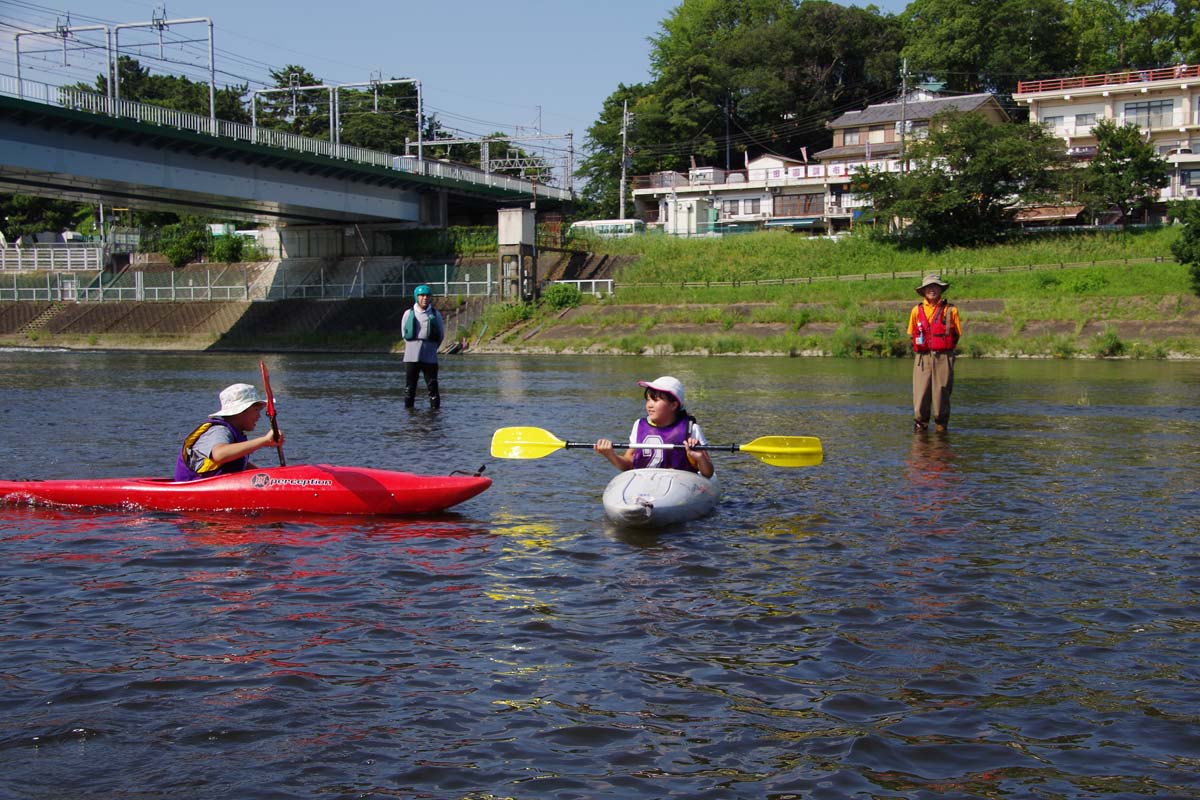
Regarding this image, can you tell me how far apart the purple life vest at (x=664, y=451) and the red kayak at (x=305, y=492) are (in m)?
1.53

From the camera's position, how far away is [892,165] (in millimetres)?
74812

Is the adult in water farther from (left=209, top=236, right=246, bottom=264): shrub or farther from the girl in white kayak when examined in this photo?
(left=209, top=236, right=246, bottom=264): shrub

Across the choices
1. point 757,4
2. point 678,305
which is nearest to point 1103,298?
point 678,305

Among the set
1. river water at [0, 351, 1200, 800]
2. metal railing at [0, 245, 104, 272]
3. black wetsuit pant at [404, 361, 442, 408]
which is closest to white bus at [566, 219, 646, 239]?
metal railing at [0, 245, 104, 272]

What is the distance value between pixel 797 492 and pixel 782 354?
106 ft

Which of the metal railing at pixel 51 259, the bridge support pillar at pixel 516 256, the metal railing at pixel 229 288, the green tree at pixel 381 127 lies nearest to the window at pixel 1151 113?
the bridge support pillar at pixel 516 256

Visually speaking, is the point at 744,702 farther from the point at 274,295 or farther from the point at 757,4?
the point at 757,4

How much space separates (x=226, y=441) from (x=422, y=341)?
993 centimetres

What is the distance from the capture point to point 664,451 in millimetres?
10719

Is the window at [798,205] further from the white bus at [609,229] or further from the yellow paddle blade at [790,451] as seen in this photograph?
the yellow paddle blade at [790,451]

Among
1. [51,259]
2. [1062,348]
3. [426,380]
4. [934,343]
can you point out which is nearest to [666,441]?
[934,343]

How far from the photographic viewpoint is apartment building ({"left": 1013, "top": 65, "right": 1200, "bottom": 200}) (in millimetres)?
66938

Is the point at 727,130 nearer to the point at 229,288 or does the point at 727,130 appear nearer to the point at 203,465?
the point at 229,288

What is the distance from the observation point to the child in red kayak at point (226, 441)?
33.1 ft
